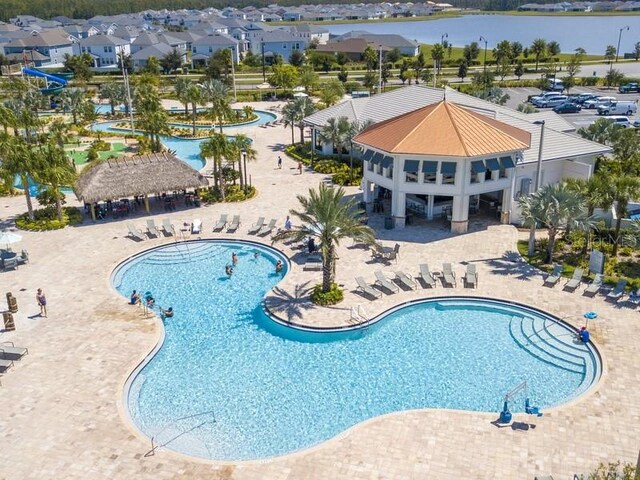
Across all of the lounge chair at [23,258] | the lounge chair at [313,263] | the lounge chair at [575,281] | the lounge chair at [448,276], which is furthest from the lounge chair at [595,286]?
the lounge chair at [23,258]

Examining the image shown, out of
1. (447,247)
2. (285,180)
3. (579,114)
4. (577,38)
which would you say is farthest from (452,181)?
(577,38)

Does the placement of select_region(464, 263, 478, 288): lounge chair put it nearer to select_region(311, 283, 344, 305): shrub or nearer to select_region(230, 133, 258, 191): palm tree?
select_region(311, 283, 344, 305): shrub

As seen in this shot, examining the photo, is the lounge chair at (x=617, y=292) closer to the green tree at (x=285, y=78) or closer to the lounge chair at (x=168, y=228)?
the lounge chair at (x=168, y=228)

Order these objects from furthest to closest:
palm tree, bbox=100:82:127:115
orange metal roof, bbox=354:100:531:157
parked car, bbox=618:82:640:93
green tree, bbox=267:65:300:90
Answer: green tree, bbox=267:65:300:90 < parked car, bbox=618:82:640:93 < palm tree, bbox=100:82:127:115 < orange metal roof, bbox=354:100:531:157

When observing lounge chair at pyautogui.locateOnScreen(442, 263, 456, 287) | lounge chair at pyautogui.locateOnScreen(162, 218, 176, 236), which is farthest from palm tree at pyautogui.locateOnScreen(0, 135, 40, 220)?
lounge chair at pyautogui.locateOnScreen(442, 263, 456, 287)

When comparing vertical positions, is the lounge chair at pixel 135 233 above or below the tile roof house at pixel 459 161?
below

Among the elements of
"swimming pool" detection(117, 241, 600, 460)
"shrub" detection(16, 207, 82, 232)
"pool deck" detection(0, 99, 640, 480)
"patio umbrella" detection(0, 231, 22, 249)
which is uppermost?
"patio umbrella" detection(0, 231, 22, 249)

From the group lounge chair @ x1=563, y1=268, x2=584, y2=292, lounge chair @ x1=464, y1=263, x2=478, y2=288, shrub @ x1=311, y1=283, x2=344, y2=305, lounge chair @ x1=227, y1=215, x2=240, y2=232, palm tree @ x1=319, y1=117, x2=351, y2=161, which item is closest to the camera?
shrub @ x1=311, y1=283, x2=344, y2=305
